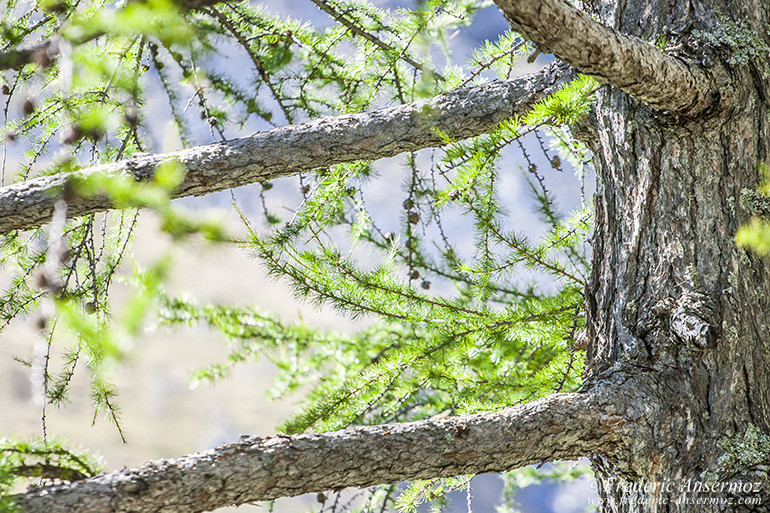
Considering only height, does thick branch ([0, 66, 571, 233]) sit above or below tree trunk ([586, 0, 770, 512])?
above

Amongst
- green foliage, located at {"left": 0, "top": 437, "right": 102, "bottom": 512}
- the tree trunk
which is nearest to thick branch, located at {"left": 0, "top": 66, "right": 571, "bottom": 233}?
the tree trunk

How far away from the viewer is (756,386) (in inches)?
35.5

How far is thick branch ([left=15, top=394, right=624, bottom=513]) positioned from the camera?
0.68 m

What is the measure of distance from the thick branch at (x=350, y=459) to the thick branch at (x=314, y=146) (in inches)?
15.6

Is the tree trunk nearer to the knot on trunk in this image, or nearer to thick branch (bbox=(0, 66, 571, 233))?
the knot on trunk

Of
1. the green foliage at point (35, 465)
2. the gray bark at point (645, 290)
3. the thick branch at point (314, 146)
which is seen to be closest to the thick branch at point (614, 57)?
the gray bark at point (645, 290)

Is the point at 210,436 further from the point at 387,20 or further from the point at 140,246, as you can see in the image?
the point at 387,20

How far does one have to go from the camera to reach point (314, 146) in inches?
Result: 37.7

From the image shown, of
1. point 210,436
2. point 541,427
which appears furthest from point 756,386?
point 210,436

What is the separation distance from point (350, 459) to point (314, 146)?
1.54ft

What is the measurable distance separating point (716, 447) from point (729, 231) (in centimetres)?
31

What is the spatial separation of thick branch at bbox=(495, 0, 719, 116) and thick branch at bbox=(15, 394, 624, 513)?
0.42m

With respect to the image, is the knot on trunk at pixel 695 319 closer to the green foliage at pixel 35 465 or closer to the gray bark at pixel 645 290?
the gray bark at pixel 645 290

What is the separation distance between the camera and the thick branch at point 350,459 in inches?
26.6
